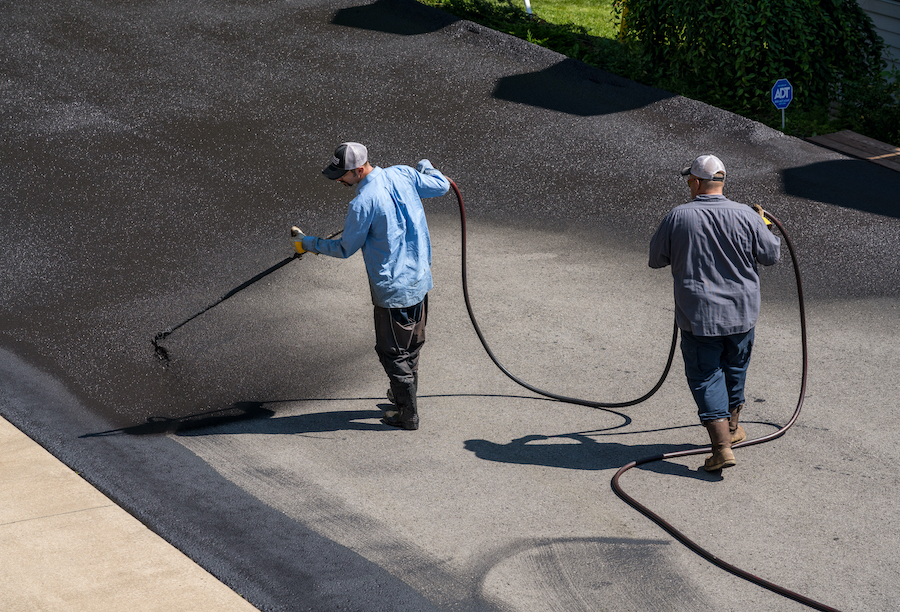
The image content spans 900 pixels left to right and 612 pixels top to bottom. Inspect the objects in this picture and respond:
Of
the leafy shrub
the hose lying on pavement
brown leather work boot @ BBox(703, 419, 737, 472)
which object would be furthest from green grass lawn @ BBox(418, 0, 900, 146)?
brown leather work boot @ BBox(703, 419, 737, 472)

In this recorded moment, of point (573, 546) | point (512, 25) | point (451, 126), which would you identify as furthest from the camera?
point (512, 25)

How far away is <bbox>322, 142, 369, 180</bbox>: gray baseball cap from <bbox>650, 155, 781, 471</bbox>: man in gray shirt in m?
1.73

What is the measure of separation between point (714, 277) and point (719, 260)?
0.10 meters

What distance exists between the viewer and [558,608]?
13.1 ft

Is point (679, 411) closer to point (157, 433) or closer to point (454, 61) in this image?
point (157, 433)

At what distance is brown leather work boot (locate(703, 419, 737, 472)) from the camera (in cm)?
479

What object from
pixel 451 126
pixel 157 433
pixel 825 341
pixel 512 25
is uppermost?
pixel 512 25

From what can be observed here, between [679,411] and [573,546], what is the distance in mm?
1509

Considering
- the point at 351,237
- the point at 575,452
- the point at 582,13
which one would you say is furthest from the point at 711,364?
the point at 582,13

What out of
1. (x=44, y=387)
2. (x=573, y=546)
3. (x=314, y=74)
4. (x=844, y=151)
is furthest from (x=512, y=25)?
(x=573, y=546)

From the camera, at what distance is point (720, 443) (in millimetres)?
4805

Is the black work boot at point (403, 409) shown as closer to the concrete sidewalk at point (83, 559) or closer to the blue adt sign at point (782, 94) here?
the concrete sidewalk at point (83, 559)

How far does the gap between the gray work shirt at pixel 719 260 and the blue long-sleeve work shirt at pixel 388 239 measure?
1433 millimetres

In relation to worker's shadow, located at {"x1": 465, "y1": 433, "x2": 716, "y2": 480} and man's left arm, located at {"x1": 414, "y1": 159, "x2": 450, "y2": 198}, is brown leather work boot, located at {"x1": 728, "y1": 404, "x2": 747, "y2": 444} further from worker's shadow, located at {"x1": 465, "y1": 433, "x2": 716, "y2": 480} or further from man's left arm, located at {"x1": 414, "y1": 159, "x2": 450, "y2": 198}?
man's left arm, located at {"x1": 414, "y1": 159, "x2": 450, "y2": 198}
